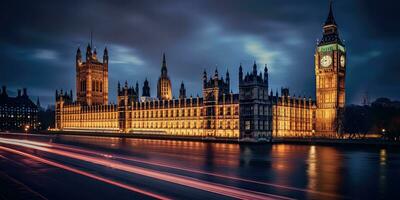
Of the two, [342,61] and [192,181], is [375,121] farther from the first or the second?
[192,181]

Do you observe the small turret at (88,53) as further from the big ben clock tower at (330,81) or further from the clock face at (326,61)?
the clock face at (326,61)

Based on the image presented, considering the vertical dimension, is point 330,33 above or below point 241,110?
above

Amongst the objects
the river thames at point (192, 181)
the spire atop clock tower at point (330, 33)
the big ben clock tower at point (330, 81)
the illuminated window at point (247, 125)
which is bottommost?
the river thames at point (192, 181)

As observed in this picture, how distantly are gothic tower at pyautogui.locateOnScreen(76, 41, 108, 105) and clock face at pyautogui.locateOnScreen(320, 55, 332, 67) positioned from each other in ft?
331

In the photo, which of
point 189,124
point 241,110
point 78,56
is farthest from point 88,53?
point 241,110

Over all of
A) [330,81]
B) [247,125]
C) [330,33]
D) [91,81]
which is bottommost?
[247,125]

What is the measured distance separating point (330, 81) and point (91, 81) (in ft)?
348

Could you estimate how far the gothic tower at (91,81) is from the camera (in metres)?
170

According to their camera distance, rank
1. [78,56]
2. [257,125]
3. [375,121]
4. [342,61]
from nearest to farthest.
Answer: [257,125]
[375,121]
[342,61]
[78,56]

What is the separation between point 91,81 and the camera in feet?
563

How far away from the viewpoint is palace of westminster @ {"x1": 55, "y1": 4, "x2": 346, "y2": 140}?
90.4 meters

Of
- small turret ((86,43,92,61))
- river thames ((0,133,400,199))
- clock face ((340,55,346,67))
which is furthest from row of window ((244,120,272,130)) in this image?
small turret ((86,43,92,61))

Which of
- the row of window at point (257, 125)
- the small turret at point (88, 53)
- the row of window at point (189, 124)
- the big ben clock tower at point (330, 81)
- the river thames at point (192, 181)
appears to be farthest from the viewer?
the small turret at point (88, 53)

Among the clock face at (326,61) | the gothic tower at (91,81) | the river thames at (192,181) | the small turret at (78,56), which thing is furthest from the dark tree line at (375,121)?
the small turret at (78,56)
